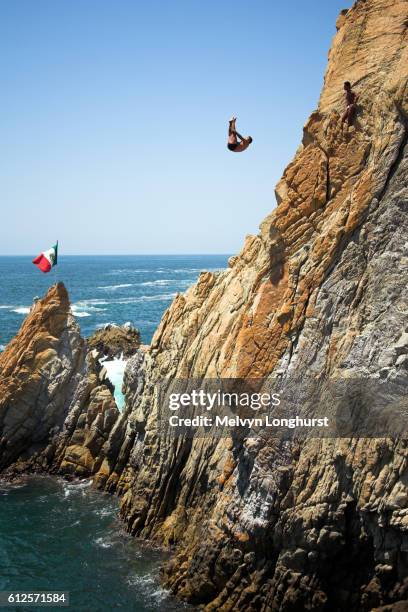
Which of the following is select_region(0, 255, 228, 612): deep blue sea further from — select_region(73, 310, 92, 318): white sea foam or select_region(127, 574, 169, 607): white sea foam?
select_region(73, 310, 92, 318): white sea foam

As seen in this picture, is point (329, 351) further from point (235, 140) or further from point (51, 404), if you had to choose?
point (51, 404)

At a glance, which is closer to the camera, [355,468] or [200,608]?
[355,468]

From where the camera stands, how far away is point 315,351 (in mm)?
19781

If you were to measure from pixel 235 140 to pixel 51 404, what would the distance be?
19.8 metres

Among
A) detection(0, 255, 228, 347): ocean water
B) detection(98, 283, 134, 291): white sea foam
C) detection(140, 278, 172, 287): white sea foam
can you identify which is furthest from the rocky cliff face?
detection(140, 278, 172, 287): white sea foam

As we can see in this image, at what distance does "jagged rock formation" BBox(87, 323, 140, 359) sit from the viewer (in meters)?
50.0

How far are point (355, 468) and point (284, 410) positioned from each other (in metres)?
3.09

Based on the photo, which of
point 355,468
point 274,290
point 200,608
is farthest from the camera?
point 274,290

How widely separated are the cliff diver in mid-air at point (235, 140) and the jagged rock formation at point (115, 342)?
3026cm

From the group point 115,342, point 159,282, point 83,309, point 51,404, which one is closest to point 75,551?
point 51,404

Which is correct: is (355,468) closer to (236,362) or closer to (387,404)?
(387,404)

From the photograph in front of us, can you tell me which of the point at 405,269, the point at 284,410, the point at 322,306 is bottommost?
the point at 284,410

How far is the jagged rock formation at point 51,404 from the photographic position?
32.1 meters

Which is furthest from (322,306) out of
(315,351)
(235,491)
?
(235,491)
